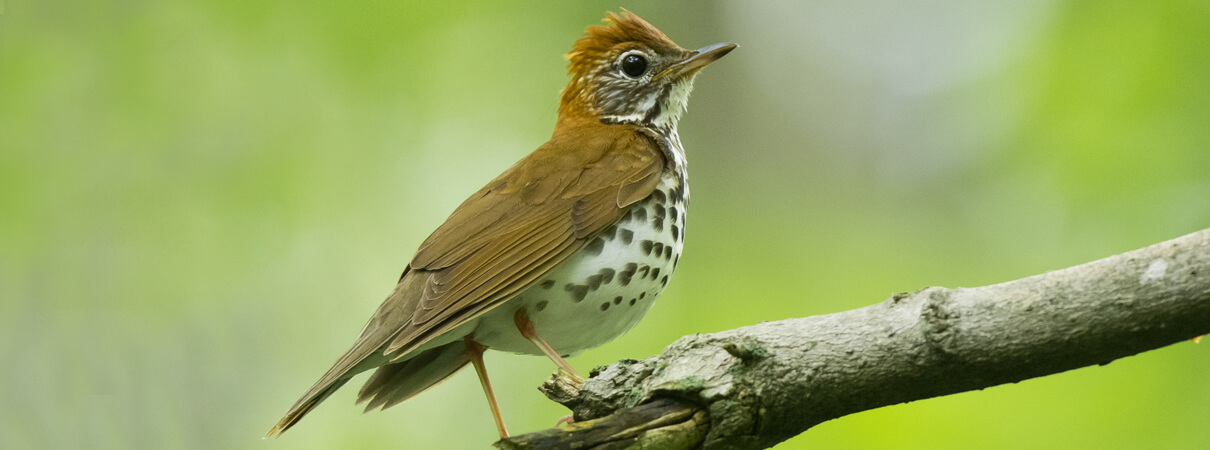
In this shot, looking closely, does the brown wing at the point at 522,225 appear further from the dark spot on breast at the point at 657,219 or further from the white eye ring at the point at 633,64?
the white eye ring at the point at 633,64

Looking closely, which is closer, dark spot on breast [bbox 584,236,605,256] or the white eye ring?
dark spot on breast [bbox 584,236,605,256]

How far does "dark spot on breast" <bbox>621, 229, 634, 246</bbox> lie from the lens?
156 inches

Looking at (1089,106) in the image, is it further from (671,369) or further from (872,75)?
(671,369)

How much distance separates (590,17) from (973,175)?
3150 millimetres

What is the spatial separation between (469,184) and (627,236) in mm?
4383

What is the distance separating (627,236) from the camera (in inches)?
157

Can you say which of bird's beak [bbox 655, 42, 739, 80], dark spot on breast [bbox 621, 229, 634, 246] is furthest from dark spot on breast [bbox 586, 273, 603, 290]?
bird's beak [bbox 655, 42, 739, 80]

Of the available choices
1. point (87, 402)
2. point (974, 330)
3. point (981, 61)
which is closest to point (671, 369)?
point (974, 330)

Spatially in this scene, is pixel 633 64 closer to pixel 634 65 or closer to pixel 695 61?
pixel 634 65

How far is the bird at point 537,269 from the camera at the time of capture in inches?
144

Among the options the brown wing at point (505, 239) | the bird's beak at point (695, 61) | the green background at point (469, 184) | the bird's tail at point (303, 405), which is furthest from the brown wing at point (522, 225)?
the green background at point (469, 184)

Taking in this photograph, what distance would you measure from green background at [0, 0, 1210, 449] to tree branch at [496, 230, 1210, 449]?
7.79 feet

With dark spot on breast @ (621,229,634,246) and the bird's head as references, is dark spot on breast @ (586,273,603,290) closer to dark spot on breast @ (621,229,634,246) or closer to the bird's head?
dark spot on breast @ (621,229,634,246)

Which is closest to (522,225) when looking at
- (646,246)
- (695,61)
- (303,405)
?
(646,246)
